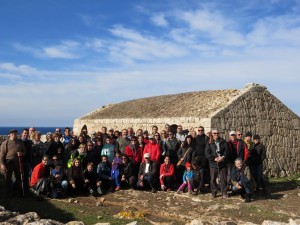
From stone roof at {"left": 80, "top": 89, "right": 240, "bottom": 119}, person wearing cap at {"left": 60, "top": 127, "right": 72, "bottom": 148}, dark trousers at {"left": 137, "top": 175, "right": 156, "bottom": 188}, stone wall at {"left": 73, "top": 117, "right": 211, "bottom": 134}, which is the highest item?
stone roof at {"left": 80, "top": 89, "right": 240, "bottom": 119}

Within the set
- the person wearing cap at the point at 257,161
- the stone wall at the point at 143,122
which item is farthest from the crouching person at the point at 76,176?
the stone wall at the point at 143,122

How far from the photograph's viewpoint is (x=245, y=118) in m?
15.4

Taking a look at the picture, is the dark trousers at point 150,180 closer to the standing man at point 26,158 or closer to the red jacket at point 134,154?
the red jacket at point 134,154

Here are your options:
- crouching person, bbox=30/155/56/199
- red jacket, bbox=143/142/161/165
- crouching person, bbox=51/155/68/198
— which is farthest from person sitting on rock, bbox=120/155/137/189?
crouching person, bbox=30/155/56/199

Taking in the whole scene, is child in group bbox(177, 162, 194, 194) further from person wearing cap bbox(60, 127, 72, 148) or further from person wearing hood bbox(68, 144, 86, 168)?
person wearing cap bbox(60, 127, 72, 148)

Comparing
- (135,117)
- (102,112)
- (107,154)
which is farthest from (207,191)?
(102,112)

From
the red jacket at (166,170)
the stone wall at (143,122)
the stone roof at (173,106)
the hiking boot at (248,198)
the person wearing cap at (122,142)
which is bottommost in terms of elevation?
the hiking boot at (248,198)

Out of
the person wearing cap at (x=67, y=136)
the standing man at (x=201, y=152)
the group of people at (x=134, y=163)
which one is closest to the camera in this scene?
the group of people at (x=134, y=163)

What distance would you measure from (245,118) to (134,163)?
5.86 meters

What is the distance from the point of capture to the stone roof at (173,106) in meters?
16.0

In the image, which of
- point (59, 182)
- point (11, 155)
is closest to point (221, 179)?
point (59, 182)

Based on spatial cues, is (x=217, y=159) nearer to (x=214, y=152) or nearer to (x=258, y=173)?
(x=214, y=152)

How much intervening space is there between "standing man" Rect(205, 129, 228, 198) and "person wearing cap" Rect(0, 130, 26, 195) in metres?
5.23

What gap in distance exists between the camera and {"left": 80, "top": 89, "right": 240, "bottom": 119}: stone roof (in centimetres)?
1603
